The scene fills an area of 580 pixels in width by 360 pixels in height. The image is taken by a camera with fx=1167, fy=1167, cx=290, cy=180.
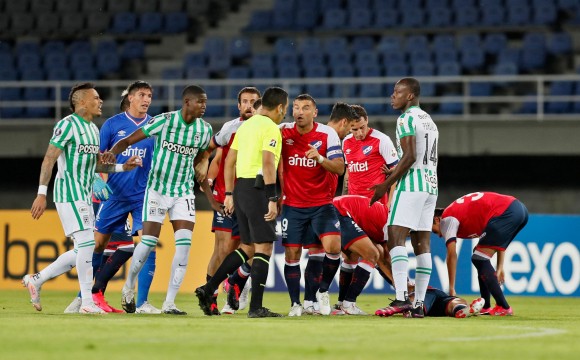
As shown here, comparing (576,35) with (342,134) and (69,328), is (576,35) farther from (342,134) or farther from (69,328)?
(69,328)

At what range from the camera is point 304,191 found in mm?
11695

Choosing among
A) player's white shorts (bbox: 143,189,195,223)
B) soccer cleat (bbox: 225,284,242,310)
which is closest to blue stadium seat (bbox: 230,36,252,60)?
soccer cleat (bbox: 225,284,242,310)

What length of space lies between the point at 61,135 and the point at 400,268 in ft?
11.5

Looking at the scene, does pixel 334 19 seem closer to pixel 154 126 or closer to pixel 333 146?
pixel 333 146

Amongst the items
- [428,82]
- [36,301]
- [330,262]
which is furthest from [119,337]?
[428,82]

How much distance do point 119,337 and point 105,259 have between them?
4.71 meters

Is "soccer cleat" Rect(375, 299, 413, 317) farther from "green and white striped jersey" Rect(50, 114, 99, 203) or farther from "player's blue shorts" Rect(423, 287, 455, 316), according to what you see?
"green and white striped jersey" Rect(50, 114, 99, 203)

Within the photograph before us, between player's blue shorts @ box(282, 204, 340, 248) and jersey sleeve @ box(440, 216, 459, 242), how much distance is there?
4.96ft

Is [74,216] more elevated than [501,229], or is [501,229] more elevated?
[74,216]


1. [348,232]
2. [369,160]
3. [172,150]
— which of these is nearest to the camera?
[172,150]

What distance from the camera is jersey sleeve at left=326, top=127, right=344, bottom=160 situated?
11.4m

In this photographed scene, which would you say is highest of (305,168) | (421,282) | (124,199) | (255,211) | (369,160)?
(369,160)

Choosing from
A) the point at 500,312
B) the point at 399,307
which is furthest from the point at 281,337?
the point at 500,312

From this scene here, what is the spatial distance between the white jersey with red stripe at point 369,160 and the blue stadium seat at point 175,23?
50.4ft
